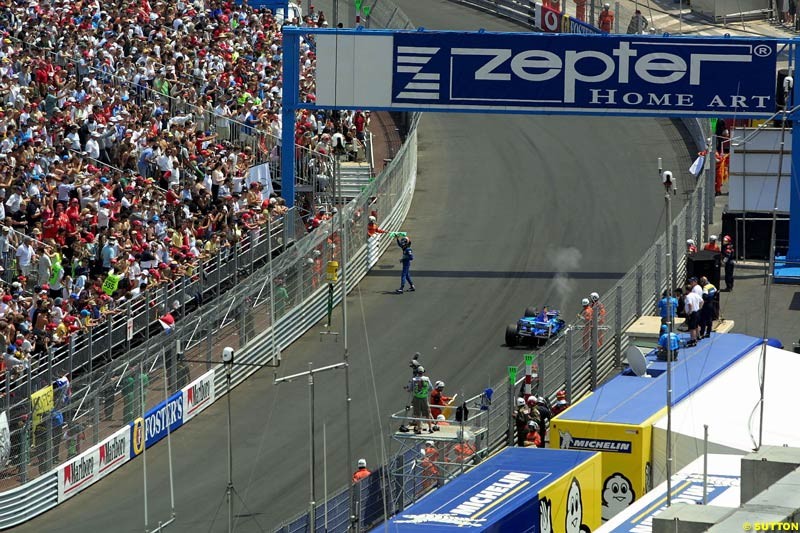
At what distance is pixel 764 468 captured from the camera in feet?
73.9

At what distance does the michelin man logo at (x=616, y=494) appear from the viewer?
28.8 metres

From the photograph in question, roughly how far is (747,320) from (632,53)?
723cm

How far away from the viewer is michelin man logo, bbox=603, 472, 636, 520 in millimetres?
28828

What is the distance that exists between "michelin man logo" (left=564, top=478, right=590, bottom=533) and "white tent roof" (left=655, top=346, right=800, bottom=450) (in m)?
2.18

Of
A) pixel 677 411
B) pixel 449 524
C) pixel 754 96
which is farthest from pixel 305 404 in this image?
pixel 754 96

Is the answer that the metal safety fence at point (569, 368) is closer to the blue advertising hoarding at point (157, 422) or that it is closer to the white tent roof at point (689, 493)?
the white tent roof at point (689, 493)

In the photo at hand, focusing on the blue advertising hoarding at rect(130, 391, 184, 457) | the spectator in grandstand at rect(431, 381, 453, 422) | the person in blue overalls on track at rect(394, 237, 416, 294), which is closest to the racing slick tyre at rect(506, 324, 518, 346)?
the person in blue overalls on track at rect(394, 237, 416, 294)

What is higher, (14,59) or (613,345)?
(14,59)

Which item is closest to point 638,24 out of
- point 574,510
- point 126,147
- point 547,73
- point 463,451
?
point 547,73

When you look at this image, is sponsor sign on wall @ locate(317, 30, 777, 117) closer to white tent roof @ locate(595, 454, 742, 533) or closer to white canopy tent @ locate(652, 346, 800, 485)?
white canopy tent @ locate(652, 346, 800, 485)

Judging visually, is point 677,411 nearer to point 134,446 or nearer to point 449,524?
point 449,524

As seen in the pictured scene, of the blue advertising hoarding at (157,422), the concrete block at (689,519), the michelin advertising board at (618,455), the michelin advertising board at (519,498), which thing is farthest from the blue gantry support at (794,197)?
the concrete block at (689,519)

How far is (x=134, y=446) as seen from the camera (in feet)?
109

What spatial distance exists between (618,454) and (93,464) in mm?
9504
